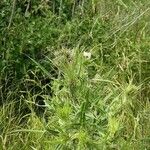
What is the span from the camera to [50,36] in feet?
10.5

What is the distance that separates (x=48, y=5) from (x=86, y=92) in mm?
1853

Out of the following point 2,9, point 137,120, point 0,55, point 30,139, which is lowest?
point 30,139

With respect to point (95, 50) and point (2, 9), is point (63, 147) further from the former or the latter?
point (2, 9)

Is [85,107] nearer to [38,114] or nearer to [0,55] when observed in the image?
[38,114]

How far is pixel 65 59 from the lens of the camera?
2.17 metres

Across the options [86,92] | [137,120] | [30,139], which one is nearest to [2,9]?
[30,139]

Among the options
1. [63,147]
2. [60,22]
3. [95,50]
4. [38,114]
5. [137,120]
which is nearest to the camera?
[63,147]

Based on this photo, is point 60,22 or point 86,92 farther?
point 60,22

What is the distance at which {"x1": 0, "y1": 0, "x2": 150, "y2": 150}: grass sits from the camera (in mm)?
2605

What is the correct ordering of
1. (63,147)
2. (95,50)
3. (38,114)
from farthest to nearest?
(95,50) → (38,114) → (63,147)

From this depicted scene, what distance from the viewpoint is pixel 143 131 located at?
8.63 feet

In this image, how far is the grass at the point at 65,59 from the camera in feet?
8.55

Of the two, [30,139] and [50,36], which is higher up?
[50,36]

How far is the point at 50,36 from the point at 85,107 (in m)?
1.45
